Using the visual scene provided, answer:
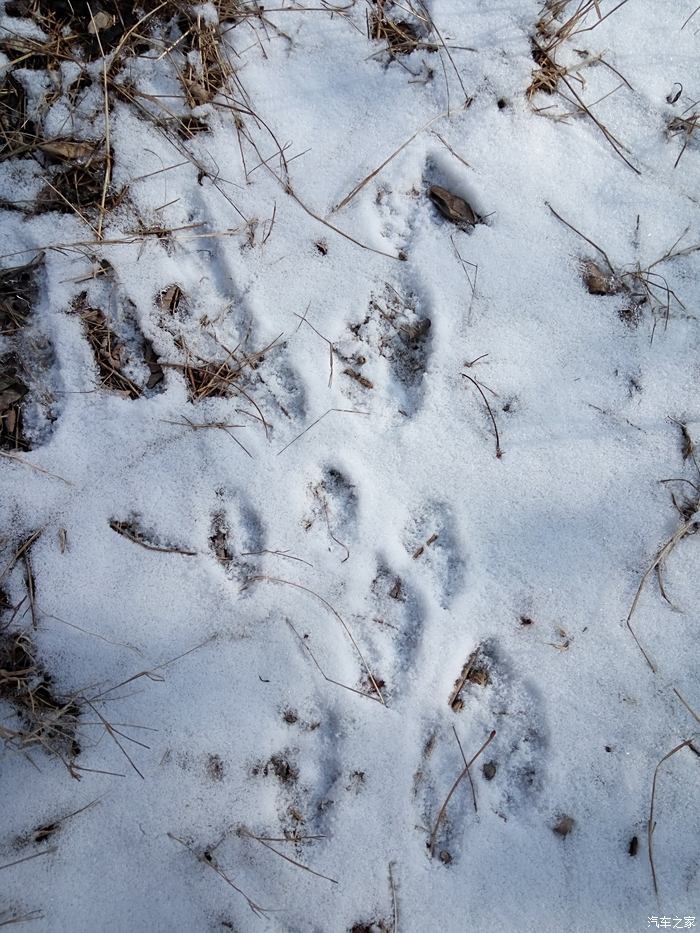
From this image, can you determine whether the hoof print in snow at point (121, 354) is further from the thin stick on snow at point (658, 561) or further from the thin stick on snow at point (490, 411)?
the thin stick on snow at point (658, 561)

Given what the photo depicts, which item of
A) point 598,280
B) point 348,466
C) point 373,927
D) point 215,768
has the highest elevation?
point 598,280

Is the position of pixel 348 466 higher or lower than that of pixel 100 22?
lower

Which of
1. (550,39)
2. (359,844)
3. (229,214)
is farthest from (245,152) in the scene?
(359,844)

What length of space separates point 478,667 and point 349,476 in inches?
20.1

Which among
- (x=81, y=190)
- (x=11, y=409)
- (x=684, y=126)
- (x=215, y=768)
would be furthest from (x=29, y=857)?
(x=684, y=126)

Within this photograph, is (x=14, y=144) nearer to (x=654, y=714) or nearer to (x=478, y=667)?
(x=478, y=667)

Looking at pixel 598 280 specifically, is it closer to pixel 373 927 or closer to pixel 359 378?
pixel 359 378

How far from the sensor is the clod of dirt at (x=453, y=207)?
1.48m

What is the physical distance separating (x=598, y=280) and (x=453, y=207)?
380mm

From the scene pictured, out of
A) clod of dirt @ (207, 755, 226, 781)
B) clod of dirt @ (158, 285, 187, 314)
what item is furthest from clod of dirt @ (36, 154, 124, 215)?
clod of dirt @ (207, 755, 226, 781)

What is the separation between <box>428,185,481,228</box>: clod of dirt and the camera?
148 centimetres

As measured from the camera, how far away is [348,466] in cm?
144

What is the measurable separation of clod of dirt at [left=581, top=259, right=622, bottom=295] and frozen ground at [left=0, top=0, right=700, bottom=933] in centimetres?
1

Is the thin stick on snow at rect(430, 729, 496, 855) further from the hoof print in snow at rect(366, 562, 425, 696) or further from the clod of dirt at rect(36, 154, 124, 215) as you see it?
the clod of dirt at rect(36, 154, 124, 215)
